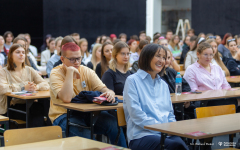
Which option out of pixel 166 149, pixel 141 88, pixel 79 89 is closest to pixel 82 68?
pixel 79 89

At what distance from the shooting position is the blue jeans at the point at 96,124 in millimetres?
3467

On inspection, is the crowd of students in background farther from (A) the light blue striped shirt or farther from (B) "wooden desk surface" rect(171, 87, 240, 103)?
(B) "wooden desk surface" rect(171, 87, 240, 103)

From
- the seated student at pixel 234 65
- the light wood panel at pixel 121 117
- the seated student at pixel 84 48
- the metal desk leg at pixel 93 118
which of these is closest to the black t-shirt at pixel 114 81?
the metal desk leg at pixel 93 118

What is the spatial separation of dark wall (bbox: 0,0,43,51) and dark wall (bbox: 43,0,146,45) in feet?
2.45

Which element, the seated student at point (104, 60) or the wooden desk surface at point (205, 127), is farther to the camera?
the seated student at point (104, 60)

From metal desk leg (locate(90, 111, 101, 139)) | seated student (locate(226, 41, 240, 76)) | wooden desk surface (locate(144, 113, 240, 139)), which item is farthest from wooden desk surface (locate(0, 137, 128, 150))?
seated student (locate(226, 41, 240, 76))

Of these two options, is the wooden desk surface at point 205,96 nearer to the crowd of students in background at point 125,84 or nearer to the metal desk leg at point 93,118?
the crowd of students in background at point 125,84

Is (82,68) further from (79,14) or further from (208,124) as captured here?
(79,14)

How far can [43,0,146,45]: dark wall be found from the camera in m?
13.2

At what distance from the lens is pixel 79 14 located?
1380 cm

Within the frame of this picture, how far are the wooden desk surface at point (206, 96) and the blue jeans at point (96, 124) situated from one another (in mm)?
740

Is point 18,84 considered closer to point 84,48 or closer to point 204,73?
point 204,73

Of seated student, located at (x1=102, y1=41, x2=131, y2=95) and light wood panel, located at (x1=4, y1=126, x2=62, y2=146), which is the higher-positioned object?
seated student, located at (x1=102, y1=41, x2=131, y2=95)

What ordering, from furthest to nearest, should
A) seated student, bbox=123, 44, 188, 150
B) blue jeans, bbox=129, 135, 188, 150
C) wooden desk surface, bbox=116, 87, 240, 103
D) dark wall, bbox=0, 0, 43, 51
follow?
1. dark wall, bbox=0, 0, 43, 51
2. wooden desk surface, bbox=116, 87, 240, 103
3. seated student, bbox=123, 44, 188, 150
4. blue jeans, bbox=129, 135, 188, 150
